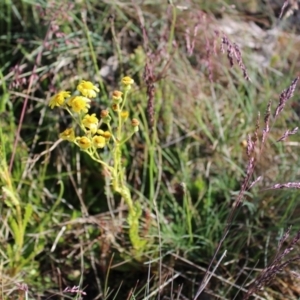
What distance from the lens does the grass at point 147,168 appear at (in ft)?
5.31

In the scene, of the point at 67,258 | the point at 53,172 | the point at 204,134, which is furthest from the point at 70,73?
the point at 67,258

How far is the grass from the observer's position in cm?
162

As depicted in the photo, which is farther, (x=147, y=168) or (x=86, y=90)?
(x=147, y=168)

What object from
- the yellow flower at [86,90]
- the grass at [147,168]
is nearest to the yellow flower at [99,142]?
the yellow flower at [86,90]

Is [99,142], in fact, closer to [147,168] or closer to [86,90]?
[86,90]

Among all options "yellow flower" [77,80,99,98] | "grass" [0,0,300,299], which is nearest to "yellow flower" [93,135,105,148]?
"yellow flower" [77,80,99,98]

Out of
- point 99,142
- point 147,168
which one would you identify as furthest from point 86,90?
point 147,168

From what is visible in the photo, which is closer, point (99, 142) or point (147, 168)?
point (99, 142)

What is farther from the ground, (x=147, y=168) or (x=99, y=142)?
(x=99, y=142)

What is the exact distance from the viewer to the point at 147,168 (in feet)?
6.22

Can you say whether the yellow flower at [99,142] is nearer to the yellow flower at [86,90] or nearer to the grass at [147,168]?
the yellow flower at [86,90]

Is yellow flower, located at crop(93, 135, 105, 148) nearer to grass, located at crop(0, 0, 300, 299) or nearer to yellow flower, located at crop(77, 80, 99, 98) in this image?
yellow flower, located at crop(77, 80, 99, 98)

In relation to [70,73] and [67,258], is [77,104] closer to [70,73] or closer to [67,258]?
[67,258]

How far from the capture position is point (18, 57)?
2082mm
